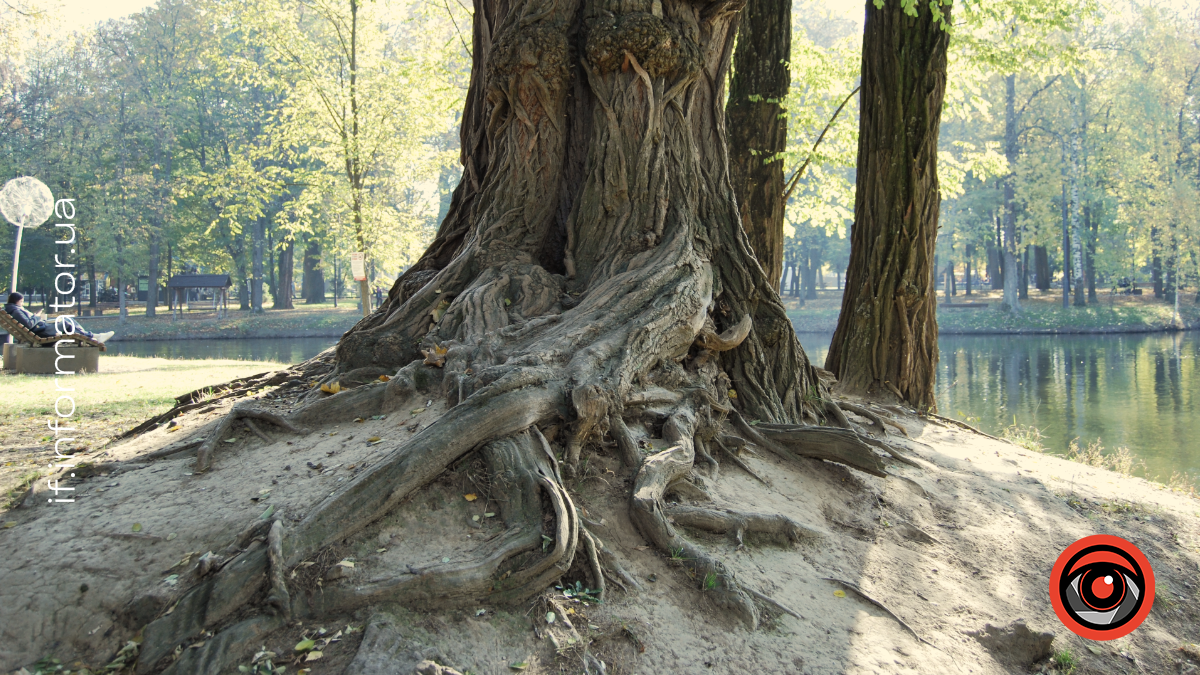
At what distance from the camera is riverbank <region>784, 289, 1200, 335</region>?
3169 centimetres

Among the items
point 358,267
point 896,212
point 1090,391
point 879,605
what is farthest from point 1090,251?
point 879,605

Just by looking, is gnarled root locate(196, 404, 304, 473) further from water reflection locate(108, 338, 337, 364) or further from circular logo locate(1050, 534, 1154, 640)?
water reflection locate(108, 338, 337, 364)

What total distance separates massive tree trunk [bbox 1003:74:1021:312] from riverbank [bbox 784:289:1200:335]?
948 mm

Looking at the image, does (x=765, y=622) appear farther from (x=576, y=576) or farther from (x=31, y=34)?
(x=31, y=34)

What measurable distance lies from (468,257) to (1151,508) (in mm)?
6033

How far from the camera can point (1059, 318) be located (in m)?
33.0

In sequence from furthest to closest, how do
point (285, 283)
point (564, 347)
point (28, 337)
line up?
1. point (285, 283)
2. point (28, 337)
3. point (564, 347)

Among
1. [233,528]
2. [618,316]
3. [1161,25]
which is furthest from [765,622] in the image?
[1161,25]

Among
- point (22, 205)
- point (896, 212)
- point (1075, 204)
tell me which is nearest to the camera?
point (896, 212)

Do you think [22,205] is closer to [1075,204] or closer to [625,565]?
[625,565]

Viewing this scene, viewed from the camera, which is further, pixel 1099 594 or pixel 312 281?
pixel 312 281

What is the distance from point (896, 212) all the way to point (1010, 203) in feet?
112

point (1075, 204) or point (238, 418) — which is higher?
point (1075, 204)

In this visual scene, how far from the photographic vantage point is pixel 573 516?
3.35 metres
